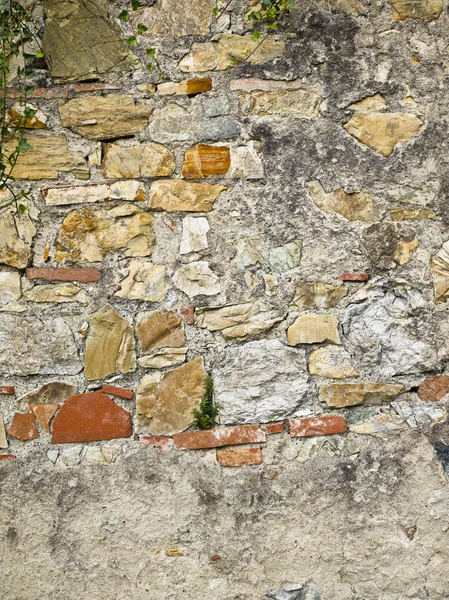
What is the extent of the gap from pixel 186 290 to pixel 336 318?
537 mm

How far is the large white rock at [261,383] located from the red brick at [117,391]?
0.30 metres

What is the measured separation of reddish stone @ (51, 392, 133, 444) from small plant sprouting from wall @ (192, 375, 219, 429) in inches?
9.2

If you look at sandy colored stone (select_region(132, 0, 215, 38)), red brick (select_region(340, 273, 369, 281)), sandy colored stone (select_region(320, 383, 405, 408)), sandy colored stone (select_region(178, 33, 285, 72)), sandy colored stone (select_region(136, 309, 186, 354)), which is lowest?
sandy colored stone (select_region(320, 383, 405, 408))

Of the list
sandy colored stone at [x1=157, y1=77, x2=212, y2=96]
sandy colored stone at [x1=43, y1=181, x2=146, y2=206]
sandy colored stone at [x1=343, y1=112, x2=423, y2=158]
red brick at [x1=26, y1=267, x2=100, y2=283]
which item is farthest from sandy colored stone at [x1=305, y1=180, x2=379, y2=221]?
red brick at [x1=26, y1=267, x2=100, y2=283]

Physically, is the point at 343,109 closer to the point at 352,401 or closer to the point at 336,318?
the point at 336,318

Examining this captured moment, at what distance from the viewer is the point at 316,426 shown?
226 cm

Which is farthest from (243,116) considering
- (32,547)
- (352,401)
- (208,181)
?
(32,547)

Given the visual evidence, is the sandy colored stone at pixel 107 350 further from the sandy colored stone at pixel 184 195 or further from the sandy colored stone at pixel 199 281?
the sandy colored stone at pixel 184 195

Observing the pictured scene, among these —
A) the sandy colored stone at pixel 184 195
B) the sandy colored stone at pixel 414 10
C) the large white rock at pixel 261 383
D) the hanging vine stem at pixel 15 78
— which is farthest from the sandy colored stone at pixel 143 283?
the sandy colored stone at pixel 414 10

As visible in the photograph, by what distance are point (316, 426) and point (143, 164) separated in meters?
1.12

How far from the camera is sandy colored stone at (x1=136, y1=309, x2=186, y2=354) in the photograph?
2303mm

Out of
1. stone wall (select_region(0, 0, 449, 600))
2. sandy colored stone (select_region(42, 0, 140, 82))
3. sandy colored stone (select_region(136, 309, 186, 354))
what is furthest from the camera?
sandy colored stone (select_region(42, 0, 140, 82))

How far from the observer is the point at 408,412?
2262 mm

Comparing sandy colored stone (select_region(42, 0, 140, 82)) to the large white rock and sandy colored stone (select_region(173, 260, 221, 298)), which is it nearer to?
sandy colored stone (select_region(173, 260, 221, 298))
